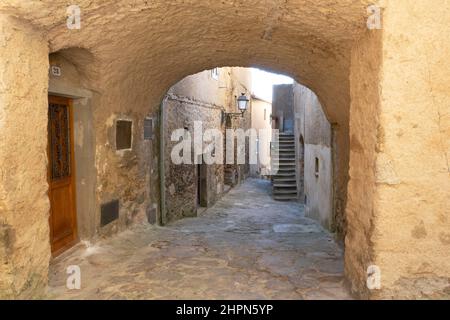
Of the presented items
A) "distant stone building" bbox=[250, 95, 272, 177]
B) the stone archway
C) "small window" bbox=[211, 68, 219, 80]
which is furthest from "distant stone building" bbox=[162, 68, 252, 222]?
"distant stone building" bbox=[250, 95, 272, 177]

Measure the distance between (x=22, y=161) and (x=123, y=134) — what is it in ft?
7.48

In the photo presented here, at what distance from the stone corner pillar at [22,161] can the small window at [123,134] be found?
1.88 metres

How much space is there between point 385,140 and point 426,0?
0.93m

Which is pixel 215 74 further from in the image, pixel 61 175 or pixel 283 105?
pixel 283 105

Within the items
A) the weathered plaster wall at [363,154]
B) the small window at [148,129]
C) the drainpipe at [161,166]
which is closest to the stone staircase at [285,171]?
the drainpipe at [161,166]

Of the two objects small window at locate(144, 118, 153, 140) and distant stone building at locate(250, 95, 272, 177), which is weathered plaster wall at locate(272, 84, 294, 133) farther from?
small window at locate(144, 118, 153, 140)

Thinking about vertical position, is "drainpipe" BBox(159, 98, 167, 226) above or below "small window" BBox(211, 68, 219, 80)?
below

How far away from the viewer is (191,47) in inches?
171

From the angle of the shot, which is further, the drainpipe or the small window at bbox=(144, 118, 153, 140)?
the drainpipe

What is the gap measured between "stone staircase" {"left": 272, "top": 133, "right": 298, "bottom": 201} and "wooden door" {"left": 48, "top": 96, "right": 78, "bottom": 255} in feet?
28.4

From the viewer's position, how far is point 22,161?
2410mm

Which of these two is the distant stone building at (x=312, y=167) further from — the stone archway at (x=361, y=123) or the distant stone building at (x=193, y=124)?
the stone archway at (x=361, y=123)

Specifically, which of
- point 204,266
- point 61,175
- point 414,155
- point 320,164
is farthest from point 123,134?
point 320,164

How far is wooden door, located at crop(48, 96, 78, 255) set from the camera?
11.9 ft
